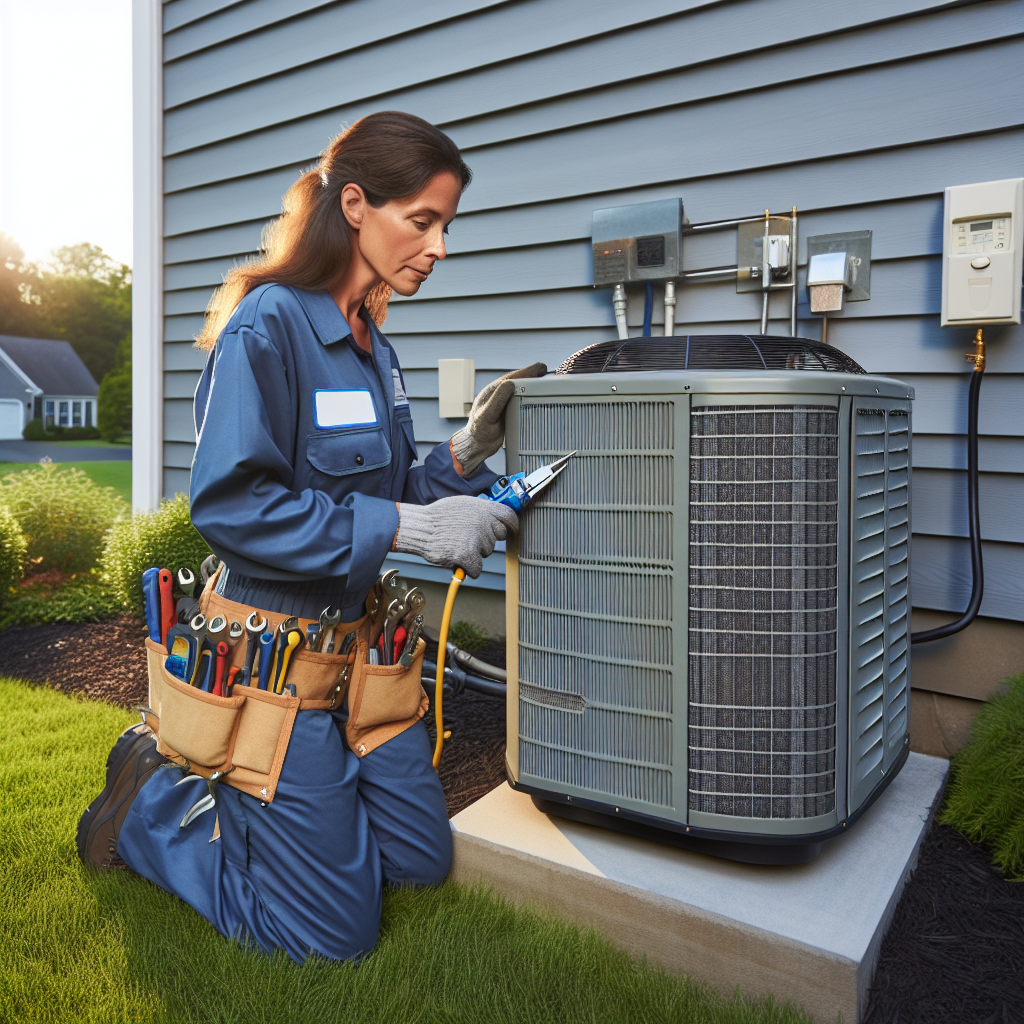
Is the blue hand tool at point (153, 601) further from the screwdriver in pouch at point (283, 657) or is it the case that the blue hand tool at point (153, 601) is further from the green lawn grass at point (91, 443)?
the green lawn grass at point (91, 443)

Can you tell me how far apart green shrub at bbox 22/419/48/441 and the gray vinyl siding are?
3.87m

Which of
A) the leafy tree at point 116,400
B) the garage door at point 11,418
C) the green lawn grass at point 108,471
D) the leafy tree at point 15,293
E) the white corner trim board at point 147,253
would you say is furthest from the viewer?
the leafy tree at point 116,400

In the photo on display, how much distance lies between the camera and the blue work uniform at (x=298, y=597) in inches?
57.3

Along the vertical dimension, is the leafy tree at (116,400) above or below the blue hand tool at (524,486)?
above

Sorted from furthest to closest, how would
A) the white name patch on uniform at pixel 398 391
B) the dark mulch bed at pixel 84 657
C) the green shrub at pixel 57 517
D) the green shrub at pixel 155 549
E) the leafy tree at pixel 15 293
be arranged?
the leafy tree at pixel 15 293 < the green shrub at pixel 57 517 < the green shrub at pixel 155 549 < the dark mulch bed at pixel 84 657 < the white name patch on uniform at pixel 398 391

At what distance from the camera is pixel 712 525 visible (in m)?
1.41

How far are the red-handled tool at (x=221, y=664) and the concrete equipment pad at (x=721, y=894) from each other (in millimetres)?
561

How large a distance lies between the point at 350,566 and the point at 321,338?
0.49 metres

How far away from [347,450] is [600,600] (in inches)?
23.7

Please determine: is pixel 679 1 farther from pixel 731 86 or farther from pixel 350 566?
pixel 350 566

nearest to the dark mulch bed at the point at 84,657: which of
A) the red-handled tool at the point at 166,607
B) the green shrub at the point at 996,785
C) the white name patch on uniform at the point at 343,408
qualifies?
the red-handled tool at the point at 166,607

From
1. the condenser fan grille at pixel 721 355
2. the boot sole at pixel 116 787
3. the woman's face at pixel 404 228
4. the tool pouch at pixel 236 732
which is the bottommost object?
the boot sole at pixel 116 787

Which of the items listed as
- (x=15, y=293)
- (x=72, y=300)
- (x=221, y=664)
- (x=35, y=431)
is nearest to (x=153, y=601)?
(x=221, y=664)

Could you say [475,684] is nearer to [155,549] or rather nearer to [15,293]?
[155,549]
